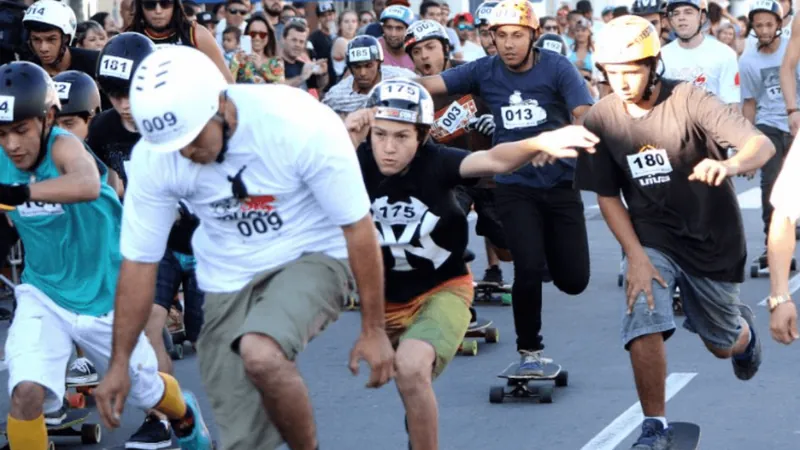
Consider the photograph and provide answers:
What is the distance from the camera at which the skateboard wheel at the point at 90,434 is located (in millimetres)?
8203

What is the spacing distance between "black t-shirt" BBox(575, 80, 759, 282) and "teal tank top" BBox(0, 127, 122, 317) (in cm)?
213

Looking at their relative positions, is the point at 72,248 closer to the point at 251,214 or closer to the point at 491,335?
the point at 251,214

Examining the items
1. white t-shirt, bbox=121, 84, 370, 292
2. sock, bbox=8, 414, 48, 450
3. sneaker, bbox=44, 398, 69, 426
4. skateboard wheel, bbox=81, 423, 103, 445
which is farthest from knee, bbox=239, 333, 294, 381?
sneaker, bbox=44, 398, 69, 426

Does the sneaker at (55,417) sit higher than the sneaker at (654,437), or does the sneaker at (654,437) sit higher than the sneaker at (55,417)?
the sneaker at (654,437)

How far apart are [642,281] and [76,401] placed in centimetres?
333

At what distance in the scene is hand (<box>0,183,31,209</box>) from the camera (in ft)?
21.5

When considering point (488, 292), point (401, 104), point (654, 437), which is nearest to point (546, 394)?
point (654, 437)

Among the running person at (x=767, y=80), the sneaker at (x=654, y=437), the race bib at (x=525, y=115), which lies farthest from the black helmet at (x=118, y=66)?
the running person at (x=767, y=80)

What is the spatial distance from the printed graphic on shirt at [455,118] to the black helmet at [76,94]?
3.54 meters

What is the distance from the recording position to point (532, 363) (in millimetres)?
9039

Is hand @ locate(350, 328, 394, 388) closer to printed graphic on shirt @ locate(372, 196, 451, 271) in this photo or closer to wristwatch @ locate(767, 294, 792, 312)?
printed graphic on shirt @ locate(372, 196, 451, 271)

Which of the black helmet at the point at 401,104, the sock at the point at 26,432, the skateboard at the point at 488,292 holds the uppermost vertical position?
the black helmet at the point at 401,104

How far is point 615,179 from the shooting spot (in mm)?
7535

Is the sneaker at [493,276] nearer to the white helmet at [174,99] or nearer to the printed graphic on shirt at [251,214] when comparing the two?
the printed graphic on shirt at [251,214]
